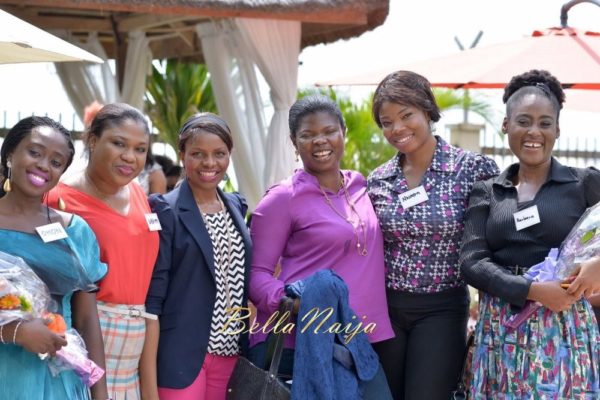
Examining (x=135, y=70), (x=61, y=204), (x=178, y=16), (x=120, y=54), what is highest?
(x=178, y=16)

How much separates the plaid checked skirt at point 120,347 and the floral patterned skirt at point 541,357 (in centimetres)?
148

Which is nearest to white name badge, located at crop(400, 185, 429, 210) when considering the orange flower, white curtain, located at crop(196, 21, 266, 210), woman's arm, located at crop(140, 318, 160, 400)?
woman's arm, located at crop(140, 318, 160, 400)

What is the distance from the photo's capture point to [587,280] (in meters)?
3.90

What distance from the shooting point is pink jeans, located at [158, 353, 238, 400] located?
13.6 feet

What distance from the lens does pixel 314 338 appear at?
4.07 metres

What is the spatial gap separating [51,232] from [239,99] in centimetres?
593

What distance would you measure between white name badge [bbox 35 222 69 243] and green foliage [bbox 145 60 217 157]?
347 inches

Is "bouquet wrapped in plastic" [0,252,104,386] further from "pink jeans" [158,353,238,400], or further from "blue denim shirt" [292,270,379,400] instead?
"blue denim shirt" [292,270,379,400]

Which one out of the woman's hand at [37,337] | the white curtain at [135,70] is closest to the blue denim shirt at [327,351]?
the woman's hand at [37,337]

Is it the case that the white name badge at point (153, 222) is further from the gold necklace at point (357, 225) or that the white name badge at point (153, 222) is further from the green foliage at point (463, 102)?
the green foliage at point (463, 102)

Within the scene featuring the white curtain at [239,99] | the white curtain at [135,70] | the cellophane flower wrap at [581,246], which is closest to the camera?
the cellophane flower wrap at [581,246]

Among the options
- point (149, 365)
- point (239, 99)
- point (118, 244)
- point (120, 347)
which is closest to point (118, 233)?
point (118, 244)

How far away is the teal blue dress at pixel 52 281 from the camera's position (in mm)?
3639

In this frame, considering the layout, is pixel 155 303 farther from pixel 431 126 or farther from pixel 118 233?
pixel 431 126
